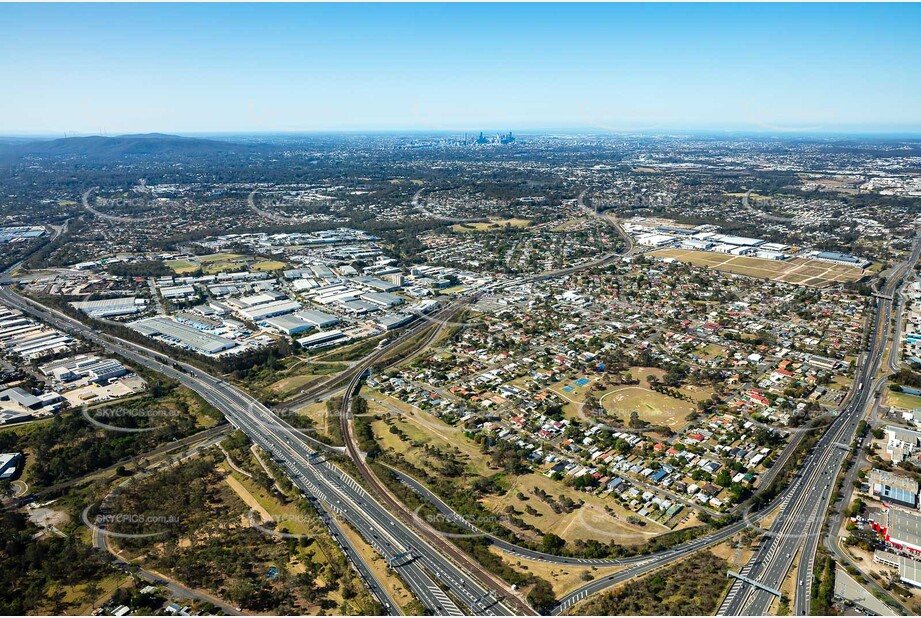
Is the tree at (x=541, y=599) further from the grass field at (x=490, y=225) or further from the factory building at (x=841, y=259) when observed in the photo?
the grass field at (x=490, y=225)

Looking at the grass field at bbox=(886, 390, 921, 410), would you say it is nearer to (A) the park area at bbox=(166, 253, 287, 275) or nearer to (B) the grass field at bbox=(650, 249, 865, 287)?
(B) the grass field at bbox=(650, 249, 865, 287)

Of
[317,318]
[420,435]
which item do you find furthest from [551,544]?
[317,318]

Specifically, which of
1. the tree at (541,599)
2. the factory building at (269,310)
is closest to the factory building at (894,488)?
the tree at (541,599)

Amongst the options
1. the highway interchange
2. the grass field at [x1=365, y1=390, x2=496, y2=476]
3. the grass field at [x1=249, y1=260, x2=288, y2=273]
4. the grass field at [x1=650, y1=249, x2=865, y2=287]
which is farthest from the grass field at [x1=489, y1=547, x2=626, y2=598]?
the grass field at [x1=249, y1=260, x2=288, y2=273]

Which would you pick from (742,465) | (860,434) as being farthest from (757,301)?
(742,465)

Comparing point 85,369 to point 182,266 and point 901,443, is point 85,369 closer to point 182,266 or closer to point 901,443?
point 182,266
